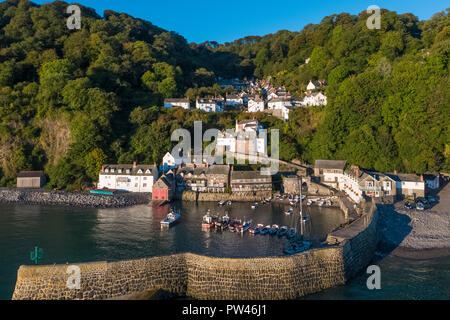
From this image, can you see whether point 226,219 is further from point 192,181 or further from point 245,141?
point 245,141

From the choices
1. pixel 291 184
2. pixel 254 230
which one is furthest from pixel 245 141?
pixel 254 230

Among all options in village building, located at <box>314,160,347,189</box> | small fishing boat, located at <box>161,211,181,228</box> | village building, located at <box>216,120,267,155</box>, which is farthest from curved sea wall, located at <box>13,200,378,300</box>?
village building, located at <box>216,120,267,155</box>

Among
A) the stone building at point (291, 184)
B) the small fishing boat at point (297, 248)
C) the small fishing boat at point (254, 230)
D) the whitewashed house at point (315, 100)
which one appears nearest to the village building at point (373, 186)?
the stone building at point (291, 184)

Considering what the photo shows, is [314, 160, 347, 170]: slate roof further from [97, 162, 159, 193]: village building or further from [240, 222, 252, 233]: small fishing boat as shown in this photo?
[97, 162, 159, 193]: village building

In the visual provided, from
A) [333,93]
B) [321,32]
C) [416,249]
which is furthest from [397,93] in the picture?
[321,32]

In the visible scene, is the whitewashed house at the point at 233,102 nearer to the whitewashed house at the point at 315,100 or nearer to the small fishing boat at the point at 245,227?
the whitewashed house at the point at 315,100
